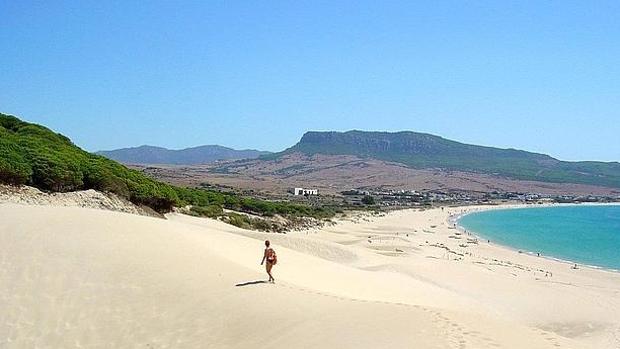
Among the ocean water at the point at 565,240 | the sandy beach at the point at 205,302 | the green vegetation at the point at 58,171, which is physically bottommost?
the ocean water at the point at 565,240

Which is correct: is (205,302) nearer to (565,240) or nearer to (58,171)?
(58,171)

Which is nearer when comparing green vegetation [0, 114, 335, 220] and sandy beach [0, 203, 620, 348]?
sandy beach [0, 203, 620, 348]

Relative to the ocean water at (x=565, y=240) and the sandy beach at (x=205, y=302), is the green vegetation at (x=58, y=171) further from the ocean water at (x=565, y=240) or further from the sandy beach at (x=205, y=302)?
the ocean water at (x=565, y=240)

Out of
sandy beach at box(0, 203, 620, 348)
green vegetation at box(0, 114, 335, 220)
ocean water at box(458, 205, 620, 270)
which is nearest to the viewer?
sandy beach at box(0, 203, 620, 348)

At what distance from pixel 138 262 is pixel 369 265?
19881 millimetres

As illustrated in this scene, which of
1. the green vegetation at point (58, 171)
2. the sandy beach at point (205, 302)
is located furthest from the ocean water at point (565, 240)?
the green vegetation at point (58, 171)

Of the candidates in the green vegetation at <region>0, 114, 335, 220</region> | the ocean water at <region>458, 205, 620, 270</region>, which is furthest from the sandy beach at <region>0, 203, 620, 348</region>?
the ocean water at <region>458, 205, 620, 270</region>

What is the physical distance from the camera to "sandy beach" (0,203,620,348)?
11945mm

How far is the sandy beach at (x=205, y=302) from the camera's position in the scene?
39.2 ft

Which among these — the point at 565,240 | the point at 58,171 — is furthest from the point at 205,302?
the point at 565,240

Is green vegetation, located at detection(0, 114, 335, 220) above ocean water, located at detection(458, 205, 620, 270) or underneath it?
above

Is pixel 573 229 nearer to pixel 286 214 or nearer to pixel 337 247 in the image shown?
pixel 286 214

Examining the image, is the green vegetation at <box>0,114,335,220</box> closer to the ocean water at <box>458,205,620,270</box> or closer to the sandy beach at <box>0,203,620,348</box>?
the sandy beach at <box>0,203,620,348</box>

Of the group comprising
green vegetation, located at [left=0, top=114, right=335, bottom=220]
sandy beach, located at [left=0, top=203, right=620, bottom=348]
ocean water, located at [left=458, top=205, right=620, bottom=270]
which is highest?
green vegetation, located at [left=0, top=114, right=335, bottom=220]
